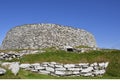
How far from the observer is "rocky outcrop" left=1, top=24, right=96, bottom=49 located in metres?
50.5

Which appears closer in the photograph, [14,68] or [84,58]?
[14,68]

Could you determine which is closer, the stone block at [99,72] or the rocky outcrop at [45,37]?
the stone block at [99,72]

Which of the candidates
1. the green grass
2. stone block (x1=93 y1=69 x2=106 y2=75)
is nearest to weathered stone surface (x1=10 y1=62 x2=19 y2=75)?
the green grass

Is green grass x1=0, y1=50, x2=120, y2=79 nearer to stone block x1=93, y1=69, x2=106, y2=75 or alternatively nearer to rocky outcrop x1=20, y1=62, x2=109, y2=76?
stone block x1=93, y1=69, x2=106, y2=75

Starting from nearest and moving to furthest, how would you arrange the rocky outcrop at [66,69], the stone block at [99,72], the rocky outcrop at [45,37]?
the rocky outcrop at [66,69] → the stone block at [99,72] → the rocky outcrop at [45,37]

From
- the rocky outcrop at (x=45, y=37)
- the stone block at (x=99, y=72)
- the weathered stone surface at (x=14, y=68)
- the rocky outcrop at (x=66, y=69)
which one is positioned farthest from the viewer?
the rocky outcrop at (x=45, y=37)

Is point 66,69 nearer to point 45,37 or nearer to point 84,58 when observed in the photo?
point 84,58

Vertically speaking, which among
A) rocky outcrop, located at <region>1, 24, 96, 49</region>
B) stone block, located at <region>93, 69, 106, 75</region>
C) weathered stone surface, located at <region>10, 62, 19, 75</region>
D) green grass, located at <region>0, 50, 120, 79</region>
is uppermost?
rocky outcrop, located at <region>1, 24, 96, 49</region>

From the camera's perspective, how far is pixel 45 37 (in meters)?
50.8

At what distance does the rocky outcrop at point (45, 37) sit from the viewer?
1987 inches

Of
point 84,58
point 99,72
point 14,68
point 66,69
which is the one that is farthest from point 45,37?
point 14,68

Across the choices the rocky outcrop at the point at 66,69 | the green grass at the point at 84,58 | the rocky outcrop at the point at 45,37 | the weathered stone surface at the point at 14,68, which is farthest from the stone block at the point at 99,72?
the rocky outcrop at the point at 45,37

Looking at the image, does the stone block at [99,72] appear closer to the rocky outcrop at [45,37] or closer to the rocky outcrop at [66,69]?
the rocky outcrop at [66,69]

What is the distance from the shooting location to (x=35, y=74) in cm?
2191
